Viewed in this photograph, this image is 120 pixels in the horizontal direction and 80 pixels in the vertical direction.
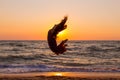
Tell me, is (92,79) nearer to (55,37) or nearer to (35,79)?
(35,79)

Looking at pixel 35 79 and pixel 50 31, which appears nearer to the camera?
pixel 50 31

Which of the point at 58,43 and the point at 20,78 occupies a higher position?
the point at 58,43

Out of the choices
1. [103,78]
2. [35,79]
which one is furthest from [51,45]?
[103,78]

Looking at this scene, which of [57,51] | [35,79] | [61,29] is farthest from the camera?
[35,79]

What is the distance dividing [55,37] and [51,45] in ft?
0.89

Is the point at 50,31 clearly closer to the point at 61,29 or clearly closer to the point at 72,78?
the point at 61,29

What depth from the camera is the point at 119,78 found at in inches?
773

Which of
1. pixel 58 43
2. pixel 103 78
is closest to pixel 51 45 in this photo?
pixel 58 43

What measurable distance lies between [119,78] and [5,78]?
7230 millimetres

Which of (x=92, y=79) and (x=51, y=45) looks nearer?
(x=51, y=45)

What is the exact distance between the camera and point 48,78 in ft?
62.8

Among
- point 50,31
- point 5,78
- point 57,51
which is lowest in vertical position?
point 5,78

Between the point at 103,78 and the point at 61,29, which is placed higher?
the point at 61,29

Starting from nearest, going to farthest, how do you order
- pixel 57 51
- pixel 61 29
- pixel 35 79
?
1. pixel 61 29
2. pixel 57 51
3. pixel 35 79
